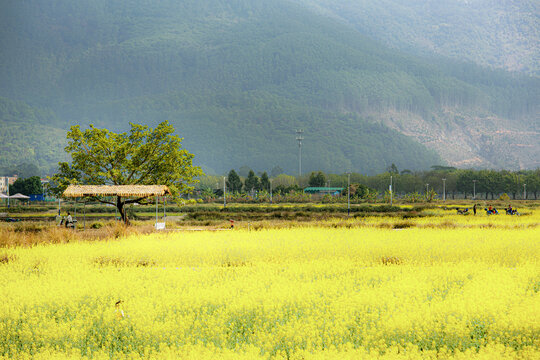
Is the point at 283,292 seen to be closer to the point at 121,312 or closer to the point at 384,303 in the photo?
the point at 384,303

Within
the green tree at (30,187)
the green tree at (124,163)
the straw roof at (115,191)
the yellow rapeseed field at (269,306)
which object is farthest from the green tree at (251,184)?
the yellow rapeseed field at (269,306)

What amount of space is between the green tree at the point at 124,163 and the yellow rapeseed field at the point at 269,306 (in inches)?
748

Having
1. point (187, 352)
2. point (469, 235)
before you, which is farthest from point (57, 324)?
point (469, 235)

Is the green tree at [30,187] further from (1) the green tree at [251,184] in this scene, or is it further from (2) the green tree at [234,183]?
(1) the green tree at [251,184]

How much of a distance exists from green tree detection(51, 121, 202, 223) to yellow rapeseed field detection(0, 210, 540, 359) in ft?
62.4

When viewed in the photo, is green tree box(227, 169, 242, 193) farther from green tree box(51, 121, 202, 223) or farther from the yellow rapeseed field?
the yellow rapeseed field

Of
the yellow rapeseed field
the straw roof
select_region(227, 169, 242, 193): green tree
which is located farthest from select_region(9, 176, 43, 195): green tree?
the yellow rapeseed field

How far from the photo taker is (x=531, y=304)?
1301cm

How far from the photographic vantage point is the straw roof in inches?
1391

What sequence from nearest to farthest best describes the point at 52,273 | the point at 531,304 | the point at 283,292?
the point at 531,304, the point at 283,292, the point at 52,273

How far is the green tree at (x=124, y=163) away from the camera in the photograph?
40.6 m

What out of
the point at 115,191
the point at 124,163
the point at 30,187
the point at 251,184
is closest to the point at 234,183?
the point at 251,184

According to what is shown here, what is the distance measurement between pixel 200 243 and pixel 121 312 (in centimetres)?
1548

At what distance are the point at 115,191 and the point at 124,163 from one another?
6327 mm
